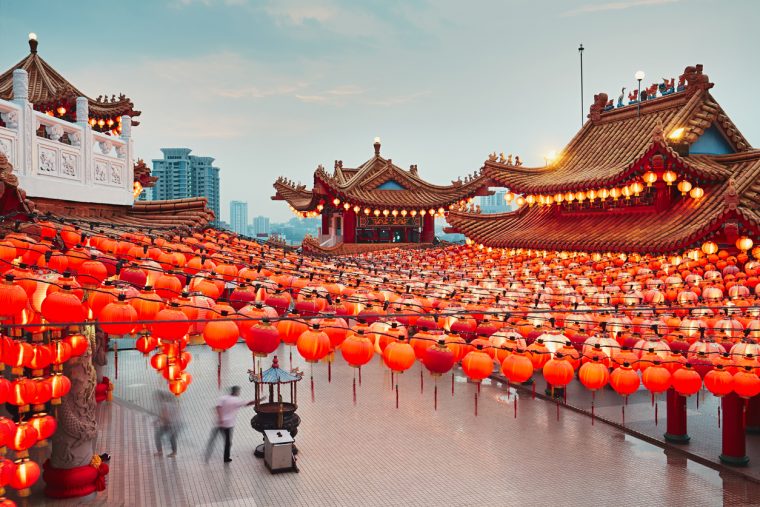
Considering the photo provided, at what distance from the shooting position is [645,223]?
1504 cm

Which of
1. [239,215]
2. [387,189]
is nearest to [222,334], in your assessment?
[387,189]

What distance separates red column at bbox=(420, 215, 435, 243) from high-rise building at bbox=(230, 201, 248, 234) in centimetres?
13741

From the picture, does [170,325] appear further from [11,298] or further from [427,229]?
[427,229]

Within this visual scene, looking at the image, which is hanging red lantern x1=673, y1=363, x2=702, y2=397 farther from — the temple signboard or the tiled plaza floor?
the temple signboard

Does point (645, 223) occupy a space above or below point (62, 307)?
above

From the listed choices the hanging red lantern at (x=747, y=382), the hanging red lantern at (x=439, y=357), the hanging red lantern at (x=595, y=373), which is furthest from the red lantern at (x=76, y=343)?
the hanging red lantern at (x=747, y=382)

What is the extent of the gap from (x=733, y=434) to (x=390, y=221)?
2081 centimetres

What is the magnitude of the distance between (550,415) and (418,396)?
11.0 ft

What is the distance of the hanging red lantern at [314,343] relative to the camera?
6.08 metres

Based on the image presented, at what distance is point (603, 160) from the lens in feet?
58.8

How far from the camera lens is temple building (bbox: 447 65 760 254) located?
519 inches

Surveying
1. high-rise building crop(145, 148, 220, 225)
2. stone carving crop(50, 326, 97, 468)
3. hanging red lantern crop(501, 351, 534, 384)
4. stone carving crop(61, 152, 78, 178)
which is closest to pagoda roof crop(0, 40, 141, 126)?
stone carving crop(61, 152, 78, 178)

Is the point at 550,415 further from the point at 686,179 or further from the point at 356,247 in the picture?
the point at 356,247

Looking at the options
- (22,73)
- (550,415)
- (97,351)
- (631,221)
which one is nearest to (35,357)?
(22,73)
